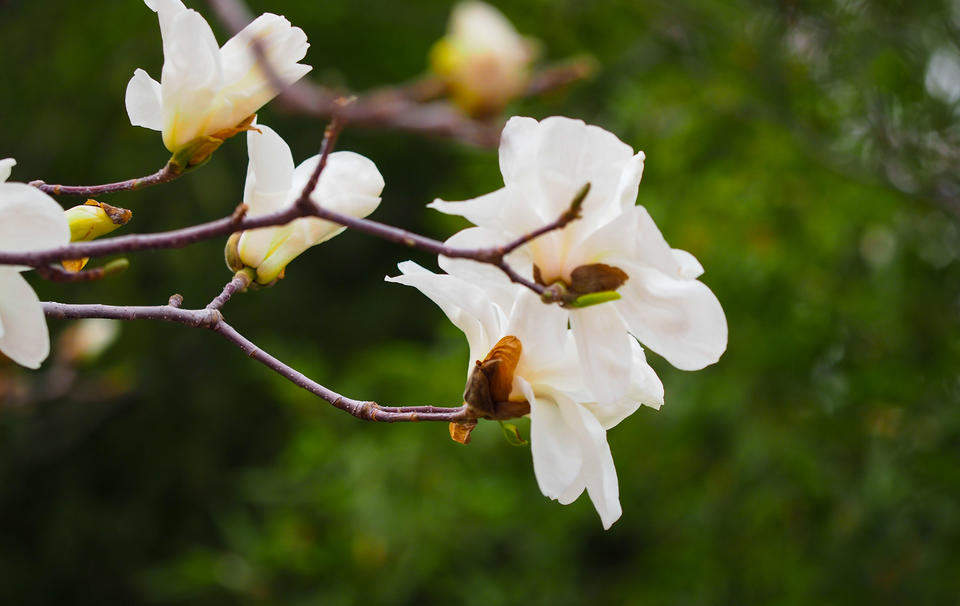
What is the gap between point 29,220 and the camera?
366 mm

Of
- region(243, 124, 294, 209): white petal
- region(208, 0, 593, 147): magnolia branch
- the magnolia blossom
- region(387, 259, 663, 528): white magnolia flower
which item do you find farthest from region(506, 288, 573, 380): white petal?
the magnolia blossom

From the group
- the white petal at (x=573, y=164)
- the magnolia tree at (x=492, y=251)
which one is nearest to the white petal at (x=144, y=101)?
the magnolia tree at (x=492, y=251)

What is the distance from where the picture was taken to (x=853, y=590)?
132 cm

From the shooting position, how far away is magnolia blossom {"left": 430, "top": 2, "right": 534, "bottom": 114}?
157 cm

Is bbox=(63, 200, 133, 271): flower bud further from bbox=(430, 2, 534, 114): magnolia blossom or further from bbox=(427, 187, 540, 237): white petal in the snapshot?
bbox=(430, 2, 534, 114): magnolia blossom

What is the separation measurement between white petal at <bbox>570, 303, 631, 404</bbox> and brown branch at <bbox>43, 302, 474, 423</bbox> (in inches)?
3.0

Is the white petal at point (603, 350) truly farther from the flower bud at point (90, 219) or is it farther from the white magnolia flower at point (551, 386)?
the flower bud at point (90, 219)

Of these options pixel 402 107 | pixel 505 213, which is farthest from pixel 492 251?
pixel 402 107

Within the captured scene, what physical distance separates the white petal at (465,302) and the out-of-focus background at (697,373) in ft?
3.10

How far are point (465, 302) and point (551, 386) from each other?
58 millimetres

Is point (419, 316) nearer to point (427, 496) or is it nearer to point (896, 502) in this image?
point (427, 496)

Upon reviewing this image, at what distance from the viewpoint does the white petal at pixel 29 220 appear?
36 cm

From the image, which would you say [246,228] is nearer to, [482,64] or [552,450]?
[552,450]

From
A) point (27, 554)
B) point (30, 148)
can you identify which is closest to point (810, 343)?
point (30, 148)
